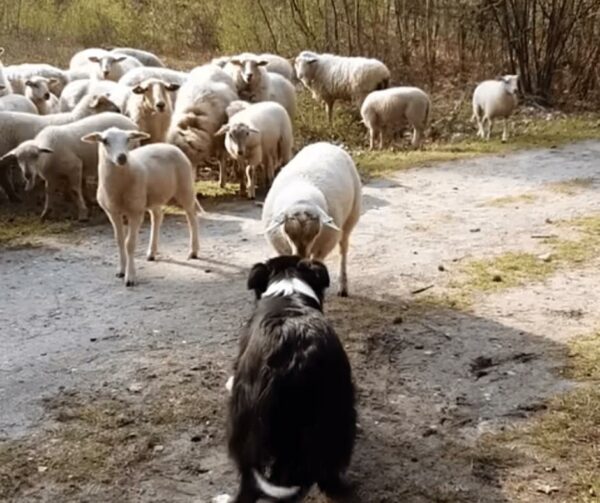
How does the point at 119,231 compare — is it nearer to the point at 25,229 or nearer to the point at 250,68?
the point at 25,229

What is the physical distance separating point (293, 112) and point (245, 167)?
3133mm

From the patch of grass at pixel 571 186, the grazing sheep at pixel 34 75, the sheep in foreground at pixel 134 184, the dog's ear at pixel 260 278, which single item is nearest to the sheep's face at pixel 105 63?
the grazing sheep at pixel 34 75

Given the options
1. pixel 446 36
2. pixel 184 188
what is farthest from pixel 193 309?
pixel 446 36

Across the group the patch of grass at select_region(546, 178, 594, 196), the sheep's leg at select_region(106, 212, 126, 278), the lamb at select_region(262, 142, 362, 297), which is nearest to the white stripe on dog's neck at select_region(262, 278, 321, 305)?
the lamb at select_region(262, 142, 362, 297)

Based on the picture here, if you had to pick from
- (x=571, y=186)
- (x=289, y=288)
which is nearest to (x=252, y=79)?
(x=571, y=186)

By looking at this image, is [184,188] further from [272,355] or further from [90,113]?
[272,355]

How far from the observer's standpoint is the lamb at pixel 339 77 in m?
14.2

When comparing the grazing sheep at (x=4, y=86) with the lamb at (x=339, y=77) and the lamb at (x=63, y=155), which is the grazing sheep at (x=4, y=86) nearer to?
the lamb at (x=63, y=155)

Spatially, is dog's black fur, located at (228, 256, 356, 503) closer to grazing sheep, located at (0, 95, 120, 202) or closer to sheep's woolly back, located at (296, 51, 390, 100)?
grazing sheep, located at (0, 95, 120, 202)

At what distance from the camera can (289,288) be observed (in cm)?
369

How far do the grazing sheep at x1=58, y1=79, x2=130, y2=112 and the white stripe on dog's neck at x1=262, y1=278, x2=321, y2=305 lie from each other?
22.2 ft

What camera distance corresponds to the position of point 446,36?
16.6m

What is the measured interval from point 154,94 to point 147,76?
162cm

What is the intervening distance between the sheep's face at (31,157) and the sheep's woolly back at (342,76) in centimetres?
697
